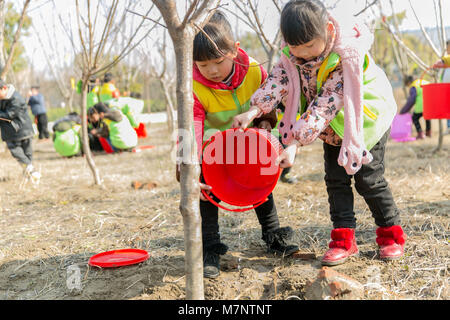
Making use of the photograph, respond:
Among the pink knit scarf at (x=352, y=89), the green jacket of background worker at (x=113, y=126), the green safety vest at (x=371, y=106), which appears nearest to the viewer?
the pink knit scarf at (x=352, y=89)

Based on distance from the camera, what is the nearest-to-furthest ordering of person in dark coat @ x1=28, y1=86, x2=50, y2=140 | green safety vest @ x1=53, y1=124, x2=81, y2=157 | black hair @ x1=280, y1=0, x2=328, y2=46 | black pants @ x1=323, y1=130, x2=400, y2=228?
1. black hair @ x1=280, y1=0, x2=328, y2=46
2. black pants @ x1=323, y1=130, x2=400, y2=228
3. green safety vest @ x1=53, y1=124, x2=81, y2=157
4. person in dark coat @ x1=28, y1=86, x2=50, y2=140

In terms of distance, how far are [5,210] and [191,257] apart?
278 centimetres

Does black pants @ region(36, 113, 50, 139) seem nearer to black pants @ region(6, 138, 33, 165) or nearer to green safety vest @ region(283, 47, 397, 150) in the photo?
black pants @ region(6, 138, 33, 165)

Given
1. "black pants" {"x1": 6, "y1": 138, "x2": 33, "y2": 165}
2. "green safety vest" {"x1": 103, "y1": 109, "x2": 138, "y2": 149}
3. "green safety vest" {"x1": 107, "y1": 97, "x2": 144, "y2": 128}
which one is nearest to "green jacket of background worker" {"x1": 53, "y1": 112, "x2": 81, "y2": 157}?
"green safety vest" {"x1": 103, "y1": 109, "x2": 138, "y2": 149}

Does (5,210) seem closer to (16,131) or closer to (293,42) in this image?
(16,131)

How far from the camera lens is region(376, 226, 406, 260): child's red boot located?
201 centimetres

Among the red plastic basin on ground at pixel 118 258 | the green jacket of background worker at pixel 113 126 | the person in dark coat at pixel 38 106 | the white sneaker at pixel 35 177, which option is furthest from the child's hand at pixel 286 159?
the person in dark coat at pixel 38 106

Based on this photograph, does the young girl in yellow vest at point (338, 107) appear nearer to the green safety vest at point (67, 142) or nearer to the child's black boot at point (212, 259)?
the child's black boot at point (212, 259)

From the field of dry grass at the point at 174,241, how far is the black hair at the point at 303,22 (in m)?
0.98

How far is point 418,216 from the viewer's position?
2705 millimetres

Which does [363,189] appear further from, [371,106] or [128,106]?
[128,106]

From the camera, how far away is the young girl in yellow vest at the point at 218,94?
1.90m

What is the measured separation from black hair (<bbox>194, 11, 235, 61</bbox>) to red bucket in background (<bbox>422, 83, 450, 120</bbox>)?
7.92 feet
